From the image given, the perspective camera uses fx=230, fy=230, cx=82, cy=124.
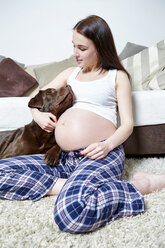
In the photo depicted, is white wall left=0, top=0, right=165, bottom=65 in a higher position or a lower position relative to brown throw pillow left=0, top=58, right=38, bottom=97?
higher

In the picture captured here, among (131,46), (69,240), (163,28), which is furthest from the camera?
(163,28)

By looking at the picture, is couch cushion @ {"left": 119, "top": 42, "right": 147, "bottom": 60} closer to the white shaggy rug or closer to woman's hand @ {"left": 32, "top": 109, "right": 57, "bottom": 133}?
woman's hand @ {"left": 32, "top": 109, "right": 57, "bottom": 133}

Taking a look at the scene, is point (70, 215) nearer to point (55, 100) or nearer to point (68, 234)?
point (68, 234)

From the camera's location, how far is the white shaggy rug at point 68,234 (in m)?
0.90

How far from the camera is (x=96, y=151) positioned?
1151 mm

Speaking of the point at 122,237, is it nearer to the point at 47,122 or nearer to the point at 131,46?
the point at 47,122

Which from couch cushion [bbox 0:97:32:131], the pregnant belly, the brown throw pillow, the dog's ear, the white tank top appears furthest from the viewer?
the brown throw pillow

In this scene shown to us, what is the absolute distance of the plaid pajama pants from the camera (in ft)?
3.10

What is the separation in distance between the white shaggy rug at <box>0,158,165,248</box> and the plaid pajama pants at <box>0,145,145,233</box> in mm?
37

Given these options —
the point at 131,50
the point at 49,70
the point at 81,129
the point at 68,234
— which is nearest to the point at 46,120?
the point at 81,129

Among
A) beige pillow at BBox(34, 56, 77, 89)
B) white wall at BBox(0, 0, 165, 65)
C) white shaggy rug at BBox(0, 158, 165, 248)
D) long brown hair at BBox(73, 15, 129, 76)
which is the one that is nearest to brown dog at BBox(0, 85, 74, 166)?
A: long brown hair at BBox(73, 15, 129, 76)

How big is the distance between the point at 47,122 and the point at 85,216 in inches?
25.8

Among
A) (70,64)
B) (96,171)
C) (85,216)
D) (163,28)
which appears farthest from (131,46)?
(85,216)

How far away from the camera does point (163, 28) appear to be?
2631 millimetres
